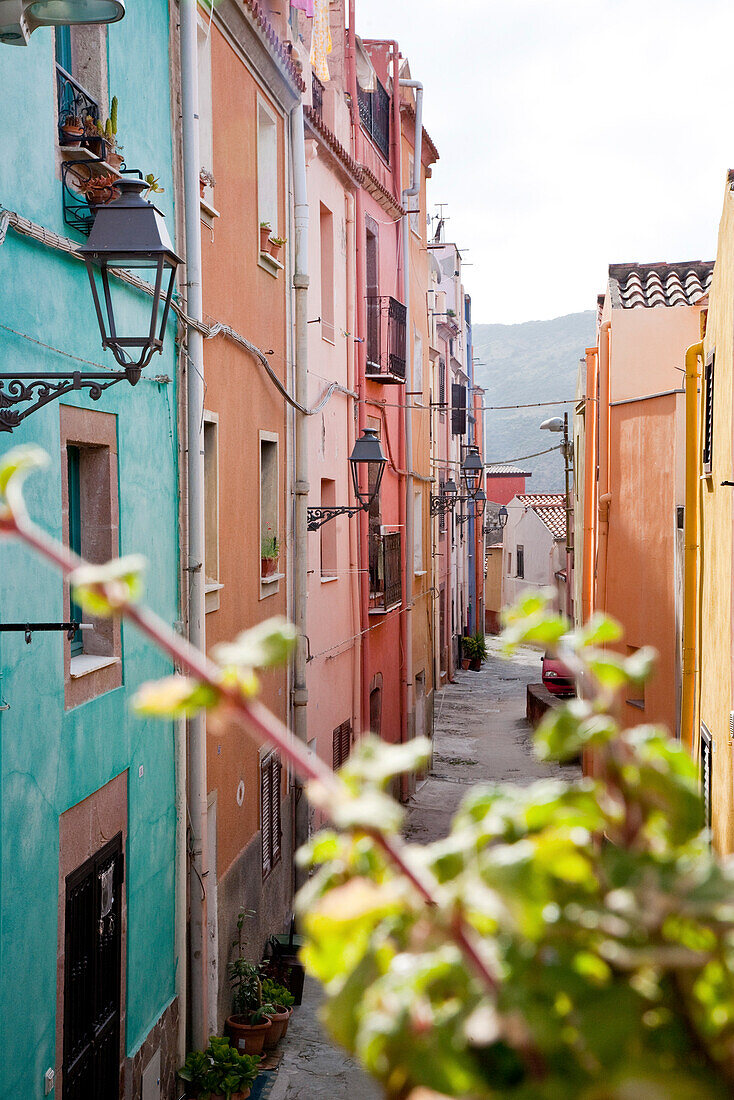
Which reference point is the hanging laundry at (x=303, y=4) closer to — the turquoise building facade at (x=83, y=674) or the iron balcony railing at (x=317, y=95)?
the iron balcony railing at (x=317, y=95)

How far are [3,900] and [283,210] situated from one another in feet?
30.5

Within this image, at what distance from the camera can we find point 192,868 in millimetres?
9531

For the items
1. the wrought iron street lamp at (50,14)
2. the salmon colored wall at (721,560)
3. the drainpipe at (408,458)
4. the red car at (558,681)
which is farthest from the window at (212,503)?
the red car at (558,681)

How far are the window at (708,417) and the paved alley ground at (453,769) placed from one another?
9.78 feet

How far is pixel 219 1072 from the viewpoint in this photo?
9273 mm

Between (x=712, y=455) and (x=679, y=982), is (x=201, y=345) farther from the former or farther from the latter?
(x=679, y=982)

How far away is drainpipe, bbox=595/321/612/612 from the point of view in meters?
15.4

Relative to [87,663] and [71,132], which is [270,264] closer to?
[71,132]

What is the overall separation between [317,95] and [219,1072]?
12.5 metres

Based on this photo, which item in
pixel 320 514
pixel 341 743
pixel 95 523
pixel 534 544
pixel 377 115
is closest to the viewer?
pixel 95 523

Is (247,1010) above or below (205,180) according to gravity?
below

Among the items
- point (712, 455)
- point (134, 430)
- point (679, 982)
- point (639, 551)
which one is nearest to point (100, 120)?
point (134, 430)

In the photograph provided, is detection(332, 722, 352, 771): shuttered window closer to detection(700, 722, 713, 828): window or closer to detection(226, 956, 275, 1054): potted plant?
detection(226, 956, 275, 1054): potted plant

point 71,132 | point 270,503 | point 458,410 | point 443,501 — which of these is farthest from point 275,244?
point 458,410
